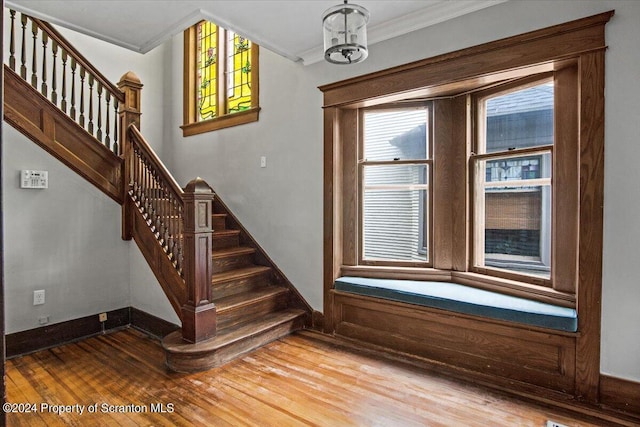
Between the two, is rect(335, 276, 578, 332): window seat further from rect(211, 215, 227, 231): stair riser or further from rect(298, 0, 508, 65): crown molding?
rect(298, 0, 508, 65): crown molding

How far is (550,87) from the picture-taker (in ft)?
8.26

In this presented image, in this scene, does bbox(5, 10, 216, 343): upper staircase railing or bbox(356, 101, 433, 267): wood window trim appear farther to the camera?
bbox(356, 101, 433, 267): wood window trim

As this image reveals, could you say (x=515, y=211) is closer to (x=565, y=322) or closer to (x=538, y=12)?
(x=565, y=322)

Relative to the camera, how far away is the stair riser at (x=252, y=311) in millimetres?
2996

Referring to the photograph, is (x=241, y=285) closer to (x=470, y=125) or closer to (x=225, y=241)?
(x=225, y=241)

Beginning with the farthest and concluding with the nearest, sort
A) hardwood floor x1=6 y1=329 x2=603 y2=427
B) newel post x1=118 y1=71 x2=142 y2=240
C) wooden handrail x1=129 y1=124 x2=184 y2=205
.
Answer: newel post x1=118 y1=71 x2=142 y2=240 → wooden handrail x1=129 y1=124 x2=184 y2=205 → hardwood floor x1=6 y1=329 x2=603 y2=427

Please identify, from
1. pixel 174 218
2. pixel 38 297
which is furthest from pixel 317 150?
pixel 38 297

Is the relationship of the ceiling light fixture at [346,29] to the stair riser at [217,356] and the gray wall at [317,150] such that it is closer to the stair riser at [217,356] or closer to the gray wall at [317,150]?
the gray wall at [317,150]

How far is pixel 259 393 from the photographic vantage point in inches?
91.7

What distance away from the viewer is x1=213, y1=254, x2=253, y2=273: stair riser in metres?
3.51

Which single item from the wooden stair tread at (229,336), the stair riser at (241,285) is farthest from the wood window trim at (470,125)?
the stair riser at (241,285)

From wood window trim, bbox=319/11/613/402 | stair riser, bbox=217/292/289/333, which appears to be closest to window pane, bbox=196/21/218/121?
wood window trim, bbox=319/11/613/402

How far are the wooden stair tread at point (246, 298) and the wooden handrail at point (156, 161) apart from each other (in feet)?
3.04

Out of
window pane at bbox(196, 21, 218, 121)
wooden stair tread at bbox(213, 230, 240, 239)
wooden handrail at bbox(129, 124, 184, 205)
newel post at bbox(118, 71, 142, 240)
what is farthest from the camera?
window pane at bbox(196, 21, 218, 121)
